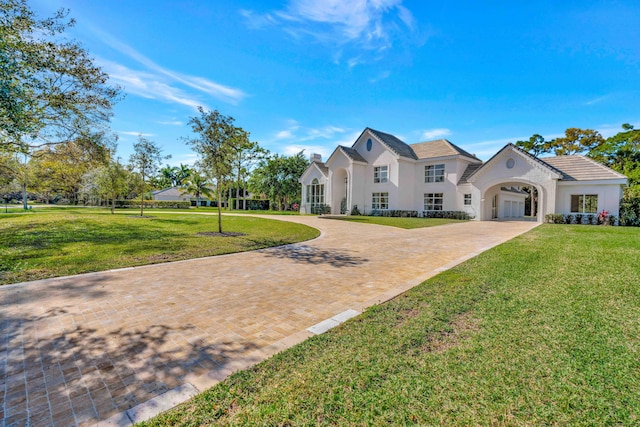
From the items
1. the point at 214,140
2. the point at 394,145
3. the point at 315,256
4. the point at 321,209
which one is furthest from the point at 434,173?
the point at 315,256

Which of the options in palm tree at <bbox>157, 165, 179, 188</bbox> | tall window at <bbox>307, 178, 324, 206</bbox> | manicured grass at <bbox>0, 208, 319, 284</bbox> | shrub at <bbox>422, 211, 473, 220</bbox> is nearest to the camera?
manicured grass at <bbox>0, 208, 319, 284</bbox>

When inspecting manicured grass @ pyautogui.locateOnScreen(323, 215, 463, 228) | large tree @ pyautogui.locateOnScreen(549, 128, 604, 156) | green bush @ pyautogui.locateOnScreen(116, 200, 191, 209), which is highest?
large tree @ pyautogui.locateOnScreen(549, 128, 604, 156)

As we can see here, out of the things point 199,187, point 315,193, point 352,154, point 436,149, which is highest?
point 436,149

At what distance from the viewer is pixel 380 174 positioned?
105ft

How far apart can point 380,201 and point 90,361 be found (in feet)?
101

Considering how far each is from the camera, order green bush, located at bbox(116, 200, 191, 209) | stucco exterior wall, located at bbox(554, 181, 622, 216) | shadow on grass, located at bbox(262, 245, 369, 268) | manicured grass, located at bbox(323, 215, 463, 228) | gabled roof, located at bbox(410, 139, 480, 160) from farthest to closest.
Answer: green bush, located at bbox(116, 200, 191, 209) → gabled roof, located at bbox(410, 139, 480, 160) → stucco exterior wall, located at bbox(554, 181, 622, 216) → manicured grass, located at bbox(323, 215, 463, 228) → shadow on grass, located at bbox(262, 245, 369, 268)

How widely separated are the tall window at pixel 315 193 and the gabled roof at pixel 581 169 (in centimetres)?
2282

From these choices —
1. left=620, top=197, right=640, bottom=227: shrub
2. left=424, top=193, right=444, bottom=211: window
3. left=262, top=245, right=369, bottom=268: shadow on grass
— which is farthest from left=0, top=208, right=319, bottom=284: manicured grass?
left=620, top=197, right=640, bottom=227: shrub

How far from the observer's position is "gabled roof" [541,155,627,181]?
21.2 metres

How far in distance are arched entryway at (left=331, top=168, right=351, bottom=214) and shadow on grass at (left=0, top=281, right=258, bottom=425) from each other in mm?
30001

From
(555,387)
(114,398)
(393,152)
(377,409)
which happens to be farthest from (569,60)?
(114,398)

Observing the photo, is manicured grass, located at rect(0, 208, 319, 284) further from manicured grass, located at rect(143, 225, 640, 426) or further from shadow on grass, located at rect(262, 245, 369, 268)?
manicured grass, located at rect(143, 225, 640, 426)

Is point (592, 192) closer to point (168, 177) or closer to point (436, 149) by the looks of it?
point (436, 149)

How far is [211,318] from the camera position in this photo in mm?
4441
